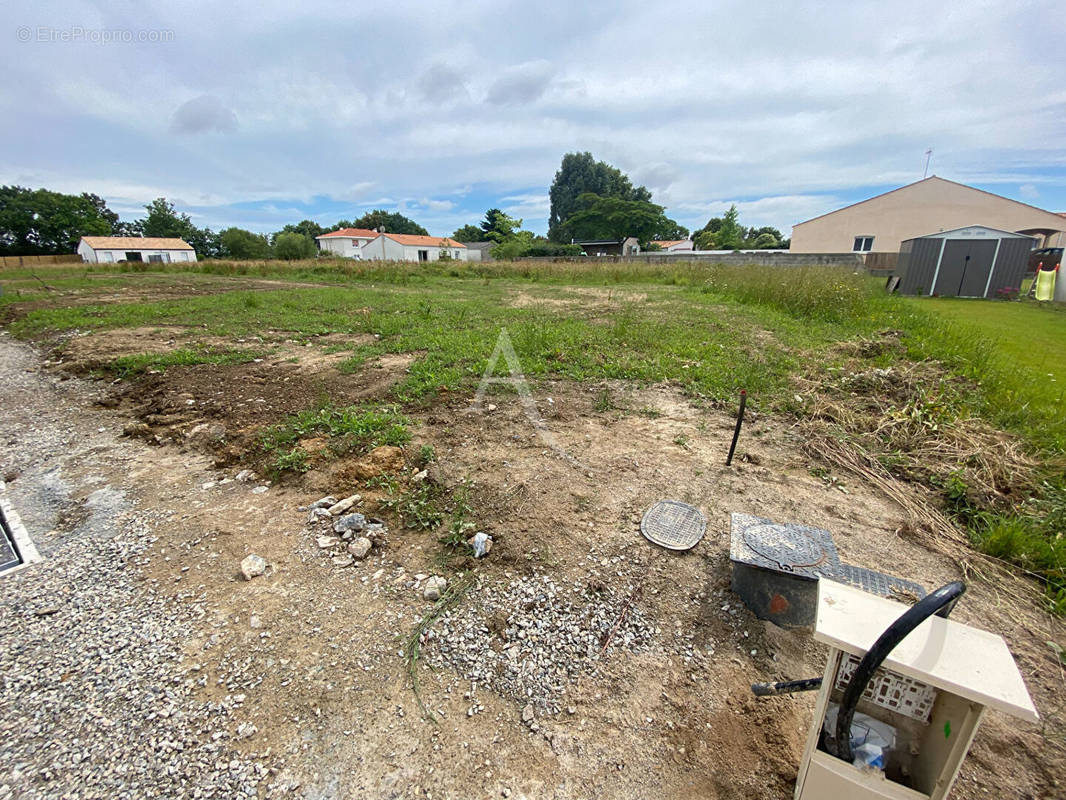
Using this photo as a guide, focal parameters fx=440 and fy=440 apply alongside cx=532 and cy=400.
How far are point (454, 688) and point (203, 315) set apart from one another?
30.3 ft

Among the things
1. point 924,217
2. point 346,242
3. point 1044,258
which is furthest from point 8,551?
point 346,242

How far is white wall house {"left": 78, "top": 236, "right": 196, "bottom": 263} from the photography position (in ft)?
128

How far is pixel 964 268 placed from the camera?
41.7ft

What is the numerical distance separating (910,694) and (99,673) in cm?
248

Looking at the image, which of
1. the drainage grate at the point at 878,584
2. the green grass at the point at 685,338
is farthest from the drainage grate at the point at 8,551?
the drainage grate at the point at 878,584

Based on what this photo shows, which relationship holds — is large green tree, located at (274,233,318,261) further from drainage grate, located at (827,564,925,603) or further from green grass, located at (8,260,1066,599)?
drainage grate, located at (827,564,925,603)

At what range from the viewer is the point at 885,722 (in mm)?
1070

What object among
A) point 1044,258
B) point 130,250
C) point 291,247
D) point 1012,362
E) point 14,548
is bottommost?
point 14,548

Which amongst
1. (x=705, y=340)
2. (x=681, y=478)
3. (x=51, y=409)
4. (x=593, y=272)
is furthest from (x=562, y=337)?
(x=593, y=272)

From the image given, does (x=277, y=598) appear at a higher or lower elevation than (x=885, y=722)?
lower

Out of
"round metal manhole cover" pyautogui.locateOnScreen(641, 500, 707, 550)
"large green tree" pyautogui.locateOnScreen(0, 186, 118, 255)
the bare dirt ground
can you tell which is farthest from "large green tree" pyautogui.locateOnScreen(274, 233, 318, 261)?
"round metal manhole cover" pyautogui.locateOnScreen(641, 500, 707, 550)

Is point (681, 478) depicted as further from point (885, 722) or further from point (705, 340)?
point (705, 340)

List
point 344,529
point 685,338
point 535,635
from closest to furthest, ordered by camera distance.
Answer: point 535,635
point 344,529
point 685,338

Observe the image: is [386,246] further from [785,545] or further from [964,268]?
[785,545]
